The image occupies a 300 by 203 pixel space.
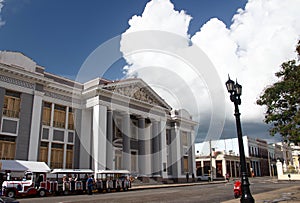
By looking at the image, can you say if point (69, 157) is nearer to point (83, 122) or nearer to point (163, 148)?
point (83, 122)

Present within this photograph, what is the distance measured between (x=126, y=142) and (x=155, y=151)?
658 cm

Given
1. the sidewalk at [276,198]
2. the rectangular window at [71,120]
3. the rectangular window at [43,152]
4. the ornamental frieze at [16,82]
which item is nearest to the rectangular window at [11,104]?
the ornamental frieze at [16,82]

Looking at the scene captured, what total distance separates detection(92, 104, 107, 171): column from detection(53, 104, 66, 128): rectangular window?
10.5ft

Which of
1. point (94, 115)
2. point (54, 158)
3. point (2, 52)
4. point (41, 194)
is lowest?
point (41, 194)

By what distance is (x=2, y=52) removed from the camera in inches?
1029

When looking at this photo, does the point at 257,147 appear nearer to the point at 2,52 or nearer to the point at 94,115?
the point at 94,115

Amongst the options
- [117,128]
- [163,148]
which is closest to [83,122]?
[117,128]

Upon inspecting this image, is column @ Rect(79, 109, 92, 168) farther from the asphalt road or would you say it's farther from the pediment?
the asphalt road

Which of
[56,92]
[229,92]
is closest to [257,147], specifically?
[56,92]

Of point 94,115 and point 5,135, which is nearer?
point 5,135

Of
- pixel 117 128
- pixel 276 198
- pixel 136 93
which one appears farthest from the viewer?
pixel 136 93

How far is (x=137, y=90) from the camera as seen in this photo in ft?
124

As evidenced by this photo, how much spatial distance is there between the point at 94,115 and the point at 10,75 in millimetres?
9313

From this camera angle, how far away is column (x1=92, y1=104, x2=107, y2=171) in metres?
29.9
